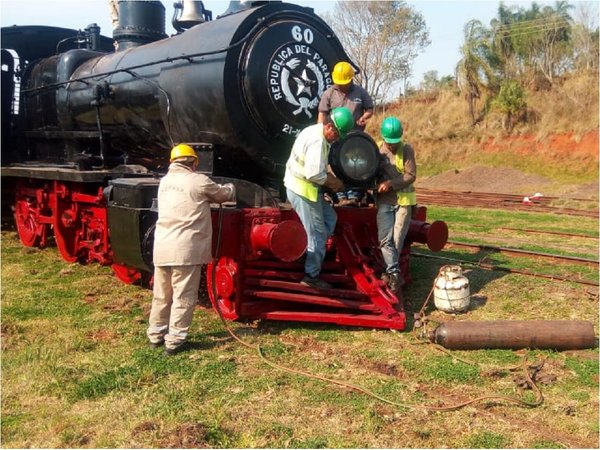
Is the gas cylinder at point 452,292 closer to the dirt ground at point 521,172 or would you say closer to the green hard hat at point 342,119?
the green hard hat at point 342,119

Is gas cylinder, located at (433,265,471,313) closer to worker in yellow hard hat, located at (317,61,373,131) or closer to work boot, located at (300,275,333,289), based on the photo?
work boot, located at (300,275,333,289)

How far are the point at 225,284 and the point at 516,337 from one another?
7.73ft

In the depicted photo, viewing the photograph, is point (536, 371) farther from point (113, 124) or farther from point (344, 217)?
point (113, 124)

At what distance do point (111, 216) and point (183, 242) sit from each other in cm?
139

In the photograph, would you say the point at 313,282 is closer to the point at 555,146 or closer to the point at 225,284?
the point at 225,284

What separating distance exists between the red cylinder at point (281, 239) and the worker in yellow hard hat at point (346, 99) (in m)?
0.98

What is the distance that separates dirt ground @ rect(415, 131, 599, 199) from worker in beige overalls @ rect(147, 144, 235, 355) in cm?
1869

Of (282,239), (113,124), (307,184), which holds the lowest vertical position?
(282,239)

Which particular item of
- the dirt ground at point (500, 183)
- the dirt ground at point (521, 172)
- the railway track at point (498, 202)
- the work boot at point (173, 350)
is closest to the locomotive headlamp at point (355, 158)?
the work boot at point (173, 350)

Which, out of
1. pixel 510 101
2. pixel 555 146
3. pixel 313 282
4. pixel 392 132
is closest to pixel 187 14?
pixel 392 132

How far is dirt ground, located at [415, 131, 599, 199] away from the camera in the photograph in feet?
74.0

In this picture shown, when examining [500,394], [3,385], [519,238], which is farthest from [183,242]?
[519,238]

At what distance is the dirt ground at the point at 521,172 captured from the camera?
74.0 feet

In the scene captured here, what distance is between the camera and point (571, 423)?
11.4 feet
